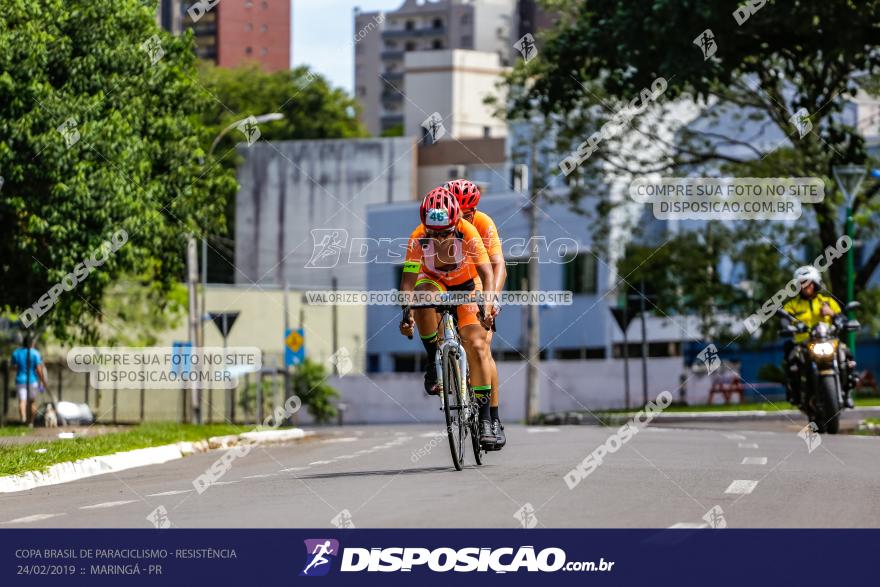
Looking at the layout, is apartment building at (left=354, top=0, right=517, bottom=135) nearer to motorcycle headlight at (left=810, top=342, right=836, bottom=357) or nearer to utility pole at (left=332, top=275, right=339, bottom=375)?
utility pole at (left=332, top=275, right=339, bottom=375)

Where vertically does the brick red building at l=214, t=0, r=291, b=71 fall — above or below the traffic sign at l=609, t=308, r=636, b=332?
Result: above

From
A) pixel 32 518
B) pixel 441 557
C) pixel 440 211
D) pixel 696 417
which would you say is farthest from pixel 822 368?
pixel 441 557

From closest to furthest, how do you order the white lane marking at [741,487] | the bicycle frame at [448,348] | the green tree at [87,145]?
the white lane marking at [741,487], the bicycle frame at [448,348], the green tree at [87,145]

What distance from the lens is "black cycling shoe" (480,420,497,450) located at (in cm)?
1270

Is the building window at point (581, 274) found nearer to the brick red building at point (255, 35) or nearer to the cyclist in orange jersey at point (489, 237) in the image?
the cyclist in orange jersey at point (489, 237)

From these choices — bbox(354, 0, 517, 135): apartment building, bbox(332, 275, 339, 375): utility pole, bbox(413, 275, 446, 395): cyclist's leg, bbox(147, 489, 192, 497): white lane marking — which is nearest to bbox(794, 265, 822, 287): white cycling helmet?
bbox(413, 275, 446, 395): cyclist's leg

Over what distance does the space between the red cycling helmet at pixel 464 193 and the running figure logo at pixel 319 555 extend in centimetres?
520

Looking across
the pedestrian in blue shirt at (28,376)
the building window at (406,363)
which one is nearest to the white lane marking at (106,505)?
the pedestrian in blue shirt at (28,376)

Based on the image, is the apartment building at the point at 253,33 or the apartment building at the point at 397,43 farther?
the apartment building at the point at 397,43

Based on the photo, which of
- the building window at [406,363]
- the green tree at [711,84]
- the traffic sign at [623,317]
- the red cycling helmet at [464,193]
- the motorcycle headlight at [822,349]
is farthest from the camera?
the building window at [406,363]

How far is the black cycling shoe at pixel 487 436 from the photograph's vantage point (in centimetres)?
1270

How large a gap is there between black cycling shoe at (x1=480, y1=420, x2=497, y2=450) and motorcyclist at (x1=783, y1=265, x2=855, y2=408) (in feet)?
27.4

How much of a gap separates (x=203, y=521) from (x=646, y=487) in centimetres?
329

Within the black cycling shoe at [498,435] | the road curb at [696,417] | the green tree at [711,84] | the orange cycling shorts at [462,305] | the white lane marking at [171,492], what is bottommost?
the road curb at [696,417]
